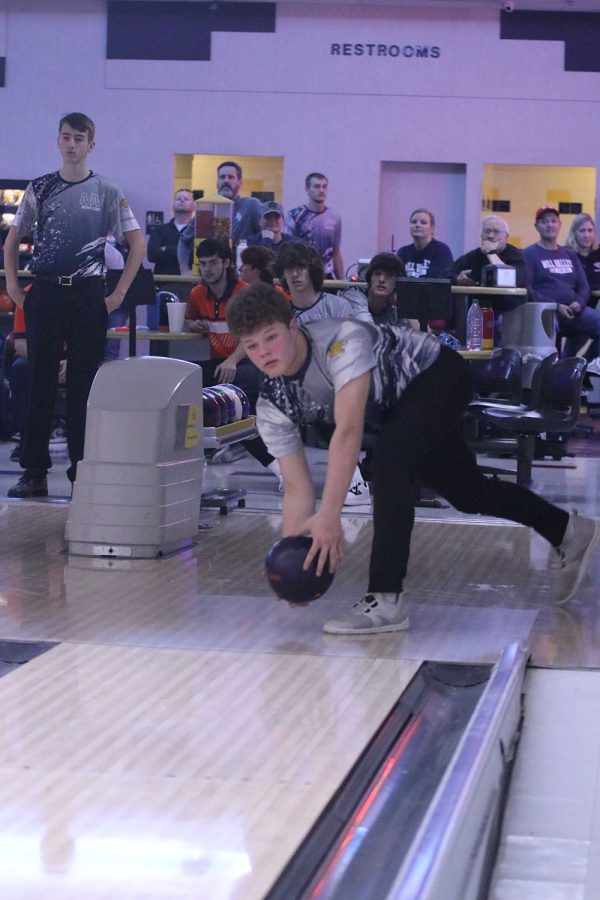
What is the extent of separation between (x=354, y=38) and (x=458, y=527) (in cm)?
710

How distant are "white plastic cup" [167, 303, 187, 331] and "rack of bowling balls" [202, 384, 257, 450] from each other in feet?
3.45

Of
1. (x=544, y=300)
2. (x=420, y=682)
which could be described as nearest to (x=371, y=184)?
(x=544, y=300)

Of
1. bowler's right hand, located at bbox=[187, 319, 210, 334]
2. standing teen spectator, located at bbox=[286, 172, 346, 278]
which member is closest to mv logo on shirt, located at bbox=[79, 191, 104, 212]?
bowler's right hand, located at bbox=[187, 319, 210, 334]

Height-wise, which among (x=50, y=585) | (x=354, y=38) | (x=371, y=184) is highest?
(x=354, y=38)

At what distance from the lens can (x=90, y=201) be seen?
461 cm

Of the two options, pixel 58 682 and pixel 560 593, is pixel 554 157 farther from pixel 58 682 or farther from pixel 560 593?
pixel 58 682

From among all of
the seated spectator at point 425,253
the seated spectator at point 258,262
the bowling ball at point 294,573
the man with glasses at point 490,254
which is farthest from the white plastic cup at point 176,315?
the bowling ball at point 294,573

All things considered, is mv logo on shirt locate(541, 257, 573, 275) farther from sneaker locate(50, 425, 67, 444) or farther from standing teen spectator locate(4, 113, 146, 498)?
standing teen spectator locate(4, 113, 146, 498)

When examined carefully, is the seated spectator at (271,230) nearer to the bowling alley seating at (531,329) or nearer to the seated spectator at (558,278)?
the seated spectator at (558,278)

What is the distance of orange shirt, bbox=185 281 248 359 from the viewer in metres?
5.76

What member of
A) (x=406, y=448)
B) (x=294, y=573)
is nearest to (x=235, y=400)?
(x=406, y=448)

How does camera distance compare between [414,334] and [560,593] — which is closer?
[414,334]

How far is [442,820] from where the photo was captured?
5.51ft

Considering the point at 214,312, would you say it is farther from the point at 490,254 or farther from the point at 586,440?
the point at 586,440
